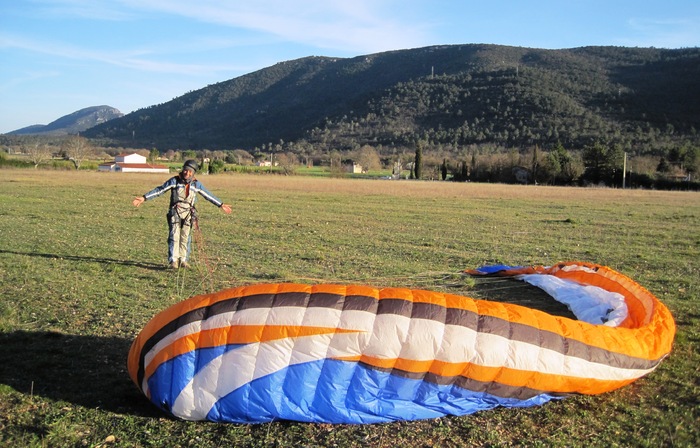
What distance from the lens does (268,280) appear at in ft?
30.9

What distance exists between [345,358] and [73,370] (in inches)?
105

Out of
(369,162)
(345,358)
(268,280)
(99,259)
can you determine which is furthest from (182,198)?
(369,162)

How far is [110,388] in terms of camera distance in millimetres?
4988

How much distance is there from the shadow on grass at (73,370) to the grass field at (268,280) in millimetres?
19

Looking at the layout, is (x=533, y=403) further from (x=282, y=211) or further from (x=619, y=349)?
(x=282, y=211)

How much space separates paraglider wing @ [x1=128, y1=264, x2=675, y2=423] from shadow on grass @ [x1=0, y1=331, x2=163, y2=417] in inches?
13.0

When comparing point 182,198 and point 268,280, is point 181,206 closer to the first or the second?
point 182,198

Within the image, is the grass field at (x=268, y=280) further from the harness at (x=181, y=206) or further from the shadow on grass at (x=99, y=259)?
the harness at (x=181, y=206)

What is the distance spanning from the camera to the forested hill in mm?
108938

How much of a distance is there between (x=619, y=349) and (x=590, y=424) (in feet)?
2.52

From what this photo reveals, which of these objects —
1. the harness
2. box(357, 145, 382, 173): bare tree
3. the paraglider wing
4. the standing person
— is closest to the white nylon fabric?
the paraglider wing

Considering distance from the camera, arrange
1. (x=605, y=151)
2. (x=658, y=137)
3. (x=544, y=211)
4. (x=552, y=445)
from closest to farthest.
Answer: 1. (x=552, y=445)
2. (x=544, y=211)
3. (x=605, y=151)
4. (x=658, y=137)

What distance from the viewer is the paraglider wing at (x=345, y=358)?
436cm

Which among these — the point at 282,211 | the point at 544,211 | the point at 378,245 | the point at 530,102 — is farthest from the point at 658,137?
the point at 378,245
